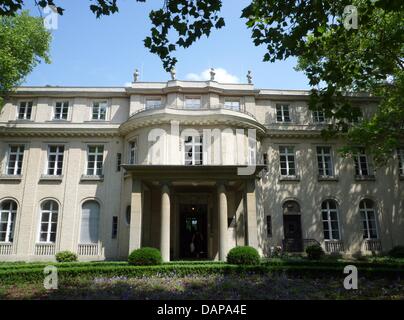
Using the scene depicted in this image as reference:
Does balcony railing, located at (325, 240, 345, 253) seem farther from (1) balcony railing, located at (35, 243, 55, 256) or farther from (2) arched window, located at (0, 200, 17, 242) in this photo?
(2) arched window, located at (0, 200, 17, 242)

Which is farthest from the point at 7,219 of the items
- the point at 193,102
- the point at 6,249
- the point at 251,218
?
the point at 251,218

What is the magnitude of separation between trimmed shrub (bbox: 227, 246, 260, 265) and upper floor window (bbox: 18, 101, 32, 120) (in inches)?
739

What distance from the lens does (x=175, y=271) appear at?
43.5ft

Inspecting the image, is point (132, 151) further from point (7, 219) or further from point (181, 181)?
point (7, 219)

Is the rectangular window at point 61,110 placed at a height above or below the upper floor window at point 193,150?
above

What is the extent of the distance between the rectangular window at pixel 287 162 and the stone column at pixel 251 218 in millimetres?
6973

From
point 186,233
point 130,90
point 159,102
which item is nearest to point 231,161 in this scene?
point 186,233

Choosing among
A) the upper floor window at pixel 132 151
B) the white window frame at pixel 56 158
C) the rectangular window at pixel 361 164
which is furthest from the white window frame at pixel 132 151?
the rectangular window at pixel 361 164

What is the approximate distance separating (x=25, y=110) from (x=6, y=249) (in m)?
10.1

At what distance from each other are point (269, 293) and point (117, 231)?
47.1ft

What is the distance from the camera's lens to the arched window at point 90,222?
2172 cm

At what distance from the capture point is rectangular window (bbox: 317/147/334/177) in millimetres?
24047

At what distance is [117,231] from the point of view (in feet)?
70.8

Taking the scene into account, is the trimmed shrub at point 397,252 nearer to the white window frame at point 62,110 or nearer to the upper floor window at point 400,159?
the upper floor window at point 400,159
